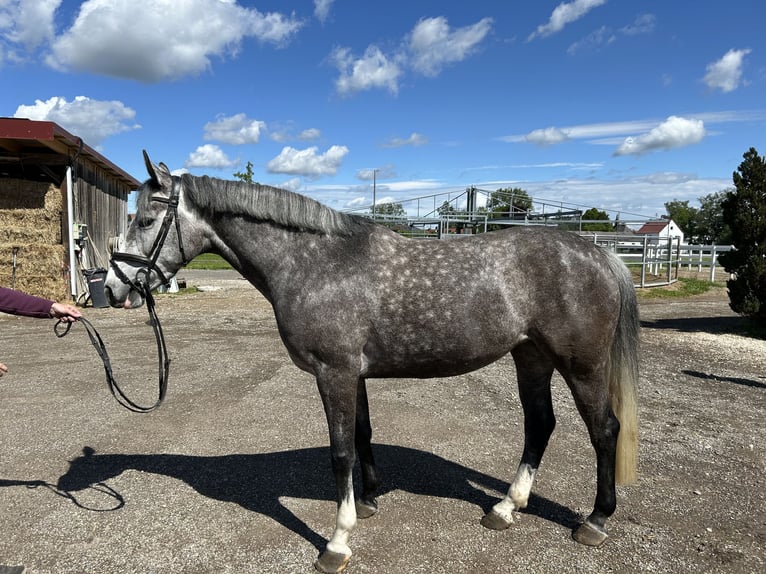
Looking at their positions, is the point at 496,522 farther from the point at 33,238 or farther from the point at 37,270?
the point at 33,238

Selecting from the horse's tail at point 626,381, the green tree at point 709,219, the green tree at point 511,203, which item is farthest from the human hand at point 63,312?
the green tree at point 709,219

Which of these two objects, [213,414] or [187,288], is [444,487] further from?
[187,288]

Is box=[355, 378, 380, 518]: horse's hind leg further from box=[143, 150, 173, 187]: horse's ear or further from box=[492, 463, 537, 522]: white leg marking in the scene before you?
box=[143, 150, 173, 187]: horse's ear

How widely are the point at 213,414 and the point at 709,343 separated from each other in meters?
8.57

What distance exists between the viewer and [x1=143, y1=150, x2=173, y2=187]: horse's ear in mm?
2835

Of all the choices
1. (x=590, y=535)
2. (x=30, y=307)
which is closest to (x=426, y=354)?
(x=590, y=535)

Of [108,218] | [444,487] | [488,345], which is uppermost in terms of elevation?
[108,218]

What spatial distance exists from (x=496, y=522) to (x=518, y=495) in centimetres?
26

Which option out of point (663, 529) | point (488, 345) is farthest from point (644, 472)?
point (488, 345)

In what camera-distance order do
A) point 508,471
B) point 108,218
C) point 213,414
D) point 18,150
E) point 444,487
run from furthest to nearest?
point 108,218
point 18,150
point 213,414
point 508,471
point 444,487

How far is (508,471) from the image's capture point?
4.03 metres

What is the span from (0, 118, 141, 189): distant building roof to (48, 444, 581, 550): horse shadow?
927 centimetres

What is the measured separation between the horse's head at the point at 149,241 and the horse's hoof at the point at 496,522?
2.61 metres

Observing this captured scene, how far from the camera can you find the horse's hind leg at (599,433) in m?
3.09
